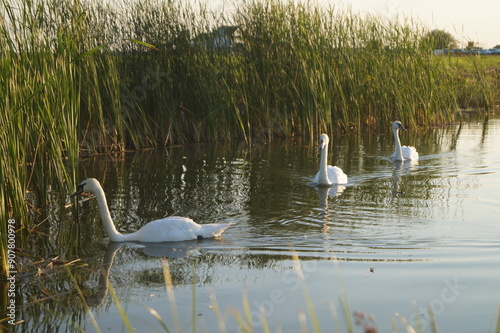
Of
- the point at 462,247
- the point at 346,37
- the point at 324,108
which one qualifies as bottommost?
the point at 462,247

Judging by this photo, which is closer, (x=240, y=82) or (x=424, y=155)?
(x=424, y=155)

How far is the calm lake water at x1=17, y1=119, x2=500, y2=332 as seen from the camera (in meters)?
4.97

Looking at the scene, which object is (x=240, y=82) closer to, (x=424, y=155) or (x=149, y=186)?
(x=424, y=155)

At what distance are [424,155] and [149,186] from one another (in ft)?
20.0

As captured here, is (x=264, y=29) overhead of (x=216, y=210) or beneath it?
overhead

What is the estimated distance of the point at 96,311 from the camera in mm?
5148

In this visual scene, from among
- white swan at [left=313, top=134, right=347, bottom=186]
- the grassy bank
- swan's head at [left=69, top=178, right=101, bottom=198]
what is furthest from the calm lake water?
the grassy bank

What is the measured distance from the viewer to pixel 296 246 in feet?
22.2

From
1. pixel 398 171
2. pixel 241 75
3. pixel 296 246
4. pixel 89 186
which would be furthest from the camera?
pixel 241 75

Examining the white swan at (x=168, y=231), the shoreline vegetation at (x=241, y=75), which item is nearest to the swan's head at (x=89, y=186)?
the white swan at (x=168, y=231)

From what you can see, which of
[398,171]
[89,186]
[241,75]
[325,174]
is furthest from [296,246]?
[241,75]

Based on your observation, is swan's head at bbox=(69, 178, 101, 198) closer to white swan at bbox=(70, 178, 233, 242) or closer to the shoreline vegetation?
white swan at bbox=(70, 178, 233, 242)

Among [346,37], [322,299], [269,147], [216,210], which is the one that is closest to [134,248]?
[216,210]

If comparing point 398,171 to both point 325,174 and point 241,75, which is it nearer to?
point 325,174
